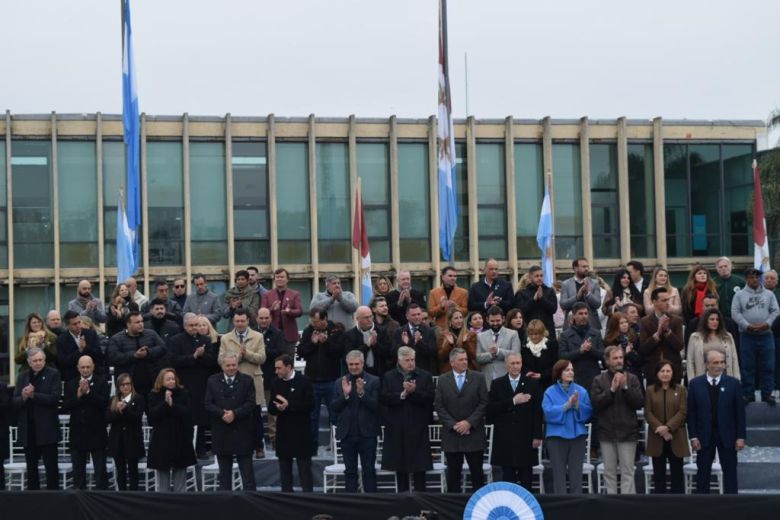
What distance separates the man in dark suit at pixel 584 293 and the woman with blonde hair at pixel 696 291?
1112 millimetres

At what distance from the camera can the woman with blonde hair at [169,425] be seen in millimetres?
14477

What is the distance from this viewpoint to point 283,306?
17.1 metres

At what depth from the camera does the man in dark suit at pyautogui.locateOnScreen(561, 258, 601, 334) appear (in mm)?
16250

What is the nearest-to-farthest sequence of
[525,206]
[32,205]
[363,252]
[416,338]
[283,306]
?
[416,338] < [283,306] < [363,252] < [32,205] < [525,206]

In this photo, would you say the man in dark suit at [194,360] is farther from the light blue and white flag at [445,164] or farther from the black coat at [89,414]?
the light blue and white flag at [445,164]

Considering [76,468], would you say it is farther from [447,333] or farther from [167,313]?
[447,333]

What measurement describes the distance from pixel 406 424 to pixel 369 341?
1428mm

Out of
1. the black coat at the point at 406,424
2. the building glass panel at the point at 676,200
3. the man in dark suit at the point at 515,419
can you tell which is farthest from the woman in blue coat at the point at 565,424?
the building glass panel at the point at 676,200

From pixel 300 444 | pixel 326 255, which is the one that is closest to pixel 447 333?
pixel 300 444

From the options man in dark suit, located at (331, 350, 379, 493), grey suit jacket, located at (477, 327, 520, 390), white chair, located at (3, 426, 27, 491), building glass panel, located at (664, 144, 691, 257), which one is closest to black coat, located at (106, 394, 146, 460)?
white chair, located at (3, 426, 27, 491)

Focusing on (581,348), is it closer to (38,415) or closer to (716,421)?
(716,421)

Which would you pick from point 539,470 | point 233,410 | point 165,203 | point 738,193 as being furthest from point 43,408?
point 738,193

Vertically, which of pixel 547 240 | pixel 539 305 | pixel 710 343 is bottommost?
pixel 710 343

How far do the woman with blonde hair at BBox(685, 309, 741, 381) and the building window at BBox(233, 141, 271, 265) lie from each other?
1885 cm
